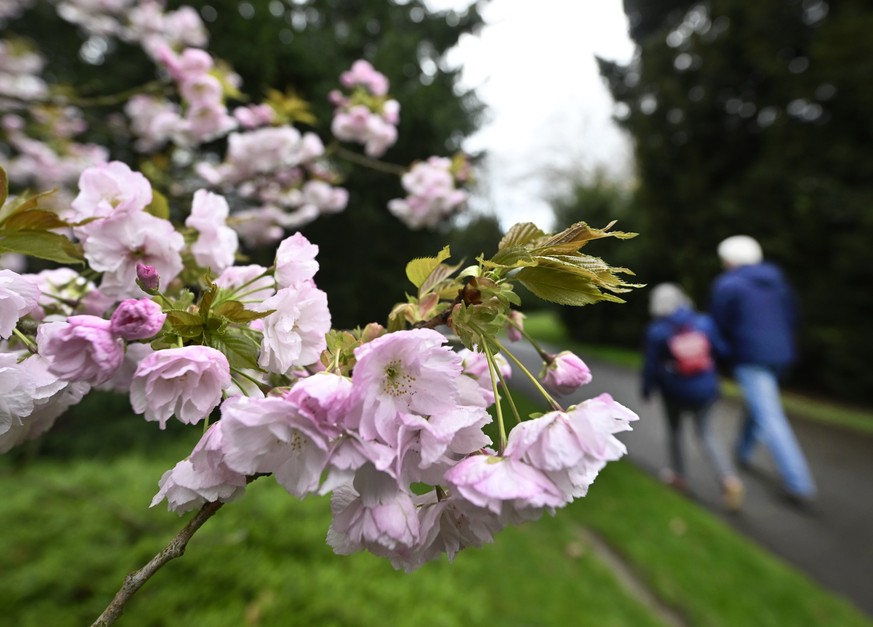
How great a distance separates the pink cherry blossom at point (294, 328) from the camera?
569 millimetres

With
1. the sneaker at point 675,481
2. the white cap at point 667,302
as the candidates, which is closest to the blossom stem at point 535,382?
the white cap at point 667,302

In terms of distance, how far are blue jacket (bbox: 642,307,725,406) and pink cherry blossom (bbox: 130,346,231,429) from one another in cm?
387

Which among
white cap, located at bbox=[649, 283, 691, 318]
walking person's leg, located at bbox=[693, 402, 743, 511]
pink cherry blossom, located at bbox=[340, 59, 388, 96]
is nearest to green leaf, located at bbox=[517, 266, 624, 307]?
pink cherry blossom, located at bbox=[340, 59, 388, 96]

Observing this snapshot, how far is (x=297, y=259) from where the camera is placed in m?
0.64

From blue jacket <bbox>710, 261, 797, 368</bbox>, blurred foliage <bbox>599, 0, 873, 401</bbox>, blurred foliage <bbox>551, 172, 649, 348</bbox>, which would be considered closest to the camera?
blue jacket <bbox>710, 261, 797, 368</bbox>

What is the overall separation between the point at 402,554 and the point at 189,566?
197cm

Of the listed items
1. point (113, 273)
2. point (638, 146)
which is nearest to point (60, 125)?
point (113, 273)

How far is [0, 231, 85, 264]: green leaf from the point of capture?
628mm

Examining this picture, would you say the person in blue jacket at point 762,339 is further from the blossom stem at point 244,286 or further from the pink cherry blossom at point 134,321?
the pink cherry blossom at point 134,321

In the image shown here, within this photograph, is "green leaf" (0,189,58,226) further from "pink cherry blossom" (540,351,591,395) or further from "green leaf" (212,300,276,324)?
"pink cherry blossom" (540,351,591,395)

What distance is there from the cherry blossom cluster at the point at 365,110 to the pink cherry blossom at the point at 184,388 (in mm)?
1762

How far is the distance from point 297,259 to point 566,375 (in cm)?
36

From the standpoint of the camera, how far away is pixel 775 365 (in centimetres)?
396

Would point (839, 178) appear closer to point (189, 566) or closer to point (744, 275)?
point (744, 275)
